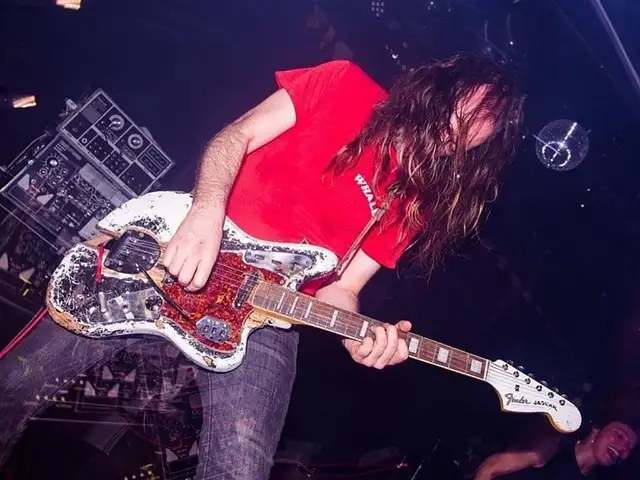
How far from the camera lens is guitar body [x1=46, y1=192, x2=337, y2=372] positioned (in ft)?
6.81

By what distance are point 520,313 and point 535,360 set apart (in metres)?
0.44

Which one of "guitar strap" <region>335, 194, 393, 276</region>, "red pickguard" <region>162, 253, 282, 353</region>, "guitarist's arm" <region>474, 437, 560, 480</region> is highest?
"red pickguard" <region>162, 253, 282, 353</region>

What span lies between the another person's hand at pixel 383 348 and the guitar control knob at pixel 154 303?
873 mm

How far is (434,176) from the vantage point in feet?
8.56

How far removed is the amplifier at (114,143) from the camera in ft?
11.8

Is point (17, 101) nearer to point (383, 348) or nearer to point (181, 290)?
point (181, 290)

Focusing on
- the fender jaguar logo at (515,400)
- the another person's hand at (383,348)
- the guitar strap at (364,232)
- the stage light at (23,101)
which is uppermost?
the stage light at (23,101)

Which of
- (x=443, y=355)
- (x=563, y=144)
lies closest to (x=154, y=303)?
(x=443, y=355)

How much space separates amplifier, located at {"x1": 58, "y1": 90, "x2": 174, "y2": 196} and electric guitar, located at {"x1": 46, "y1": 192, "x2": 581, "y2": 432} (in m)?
1.57

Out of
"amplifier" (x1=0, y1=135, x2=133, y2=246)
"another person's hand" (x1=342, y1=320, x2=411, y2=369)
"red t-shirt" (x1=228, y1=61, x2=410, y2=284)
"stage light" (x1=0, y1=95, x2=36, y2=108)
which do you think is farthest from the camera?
"stage light" (x1=0, y1=95, x2=36, y2=108)

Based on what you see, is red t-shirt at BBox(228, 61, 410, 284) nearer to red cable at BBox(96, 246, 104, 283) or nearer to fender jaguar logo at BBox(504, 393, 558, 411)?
red cable at BBox(96, 246, 104, 283)

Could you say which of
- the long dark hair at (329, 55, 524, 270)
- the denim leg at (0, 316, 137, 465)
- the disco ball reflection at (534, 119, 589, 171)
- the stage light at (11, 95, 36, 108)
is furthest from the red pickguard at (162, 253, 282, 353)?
the disco ball reflection at (534, 119, 589, 171)

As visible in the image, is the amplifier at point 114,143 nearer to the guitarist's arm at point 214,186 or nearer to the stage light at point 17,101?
the stage light at point 17,101

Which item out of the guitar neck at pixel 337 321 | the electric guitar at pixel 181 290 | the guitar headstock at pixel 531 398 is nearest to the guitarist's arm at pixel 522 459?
the guitar headstock at pixel 531 398
